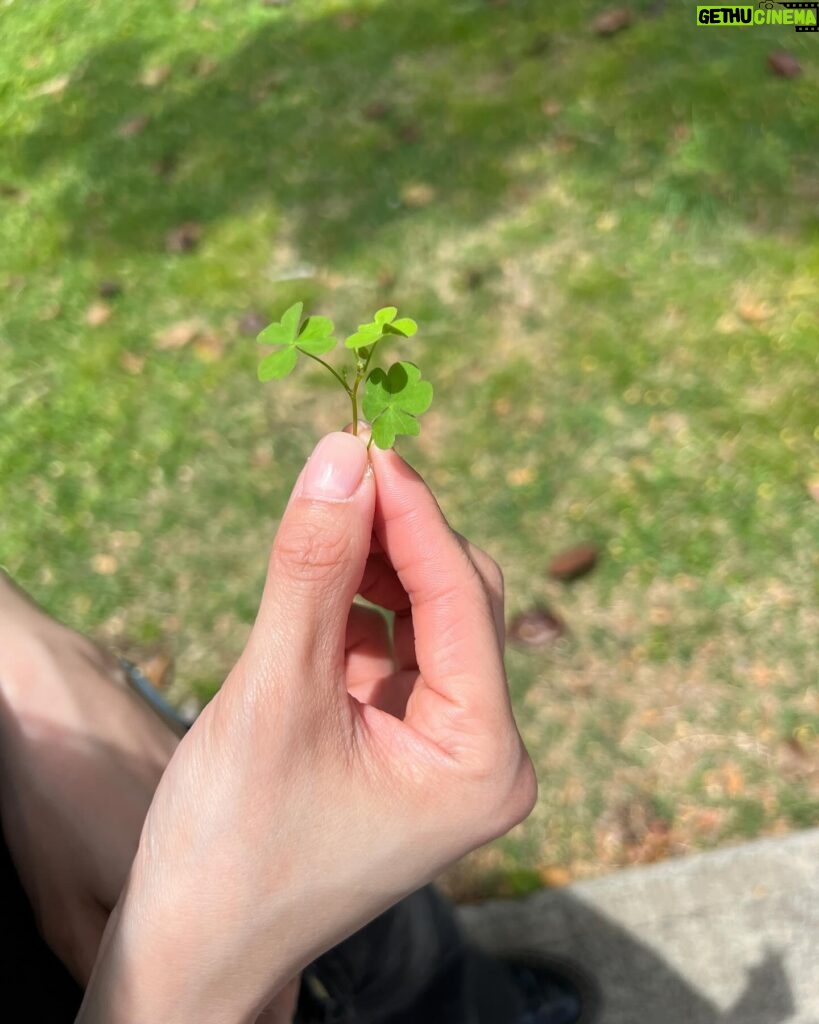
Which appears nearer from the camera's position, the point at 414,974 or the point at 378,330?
the point at 378,330

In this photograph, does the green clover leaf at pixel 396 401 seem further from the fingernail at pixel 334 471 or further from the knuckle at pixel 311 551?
the knuckle at pixel 311 551

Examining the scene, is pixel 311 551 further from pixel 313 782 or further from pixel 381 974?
pixel 381 974

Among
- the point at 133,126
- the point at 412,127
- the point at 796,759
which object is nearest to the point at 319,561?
the point at 796,759

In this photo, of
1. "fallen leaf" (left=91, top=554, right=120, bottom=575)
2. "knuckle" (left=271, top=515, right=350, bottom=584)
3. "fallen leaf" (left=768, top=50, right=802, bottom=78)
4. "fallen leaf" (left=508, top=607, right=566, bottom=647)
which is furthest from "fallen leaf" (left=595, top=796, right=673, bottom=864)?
"fallen leaf" (left=768, top=50, right=802, bottom=78)

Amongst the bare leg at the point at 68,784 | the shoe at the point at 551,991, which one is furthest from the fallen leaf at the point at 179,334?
the shoe at the point at 551,991

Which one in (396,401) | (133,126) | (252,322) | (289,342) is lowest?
(252,322)

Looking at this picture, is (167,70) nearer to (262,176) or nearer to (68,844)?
(262,176)

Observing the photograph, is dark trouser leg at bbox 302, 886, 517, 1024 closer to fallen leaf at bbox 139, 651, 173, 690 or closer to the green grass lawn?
the green grass lawn
